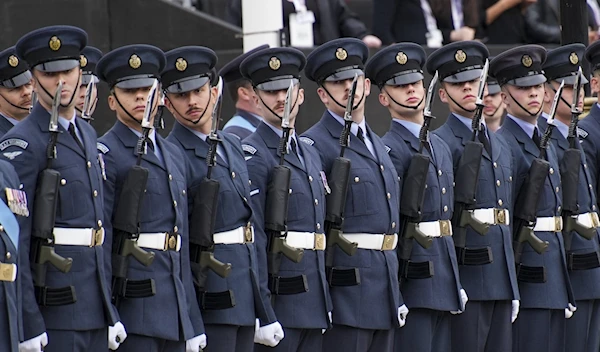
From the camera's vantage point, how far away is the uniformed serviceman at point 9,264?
689cm

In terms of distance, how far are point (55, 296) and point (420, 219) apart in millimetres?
2564

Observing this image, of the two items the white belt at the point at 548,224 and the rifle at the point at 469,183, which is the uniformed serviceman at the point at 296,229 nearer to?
the rifle at the point at 469,183

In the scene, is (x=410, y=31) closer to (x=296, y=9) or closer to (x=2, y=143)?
(x=296, y=9)

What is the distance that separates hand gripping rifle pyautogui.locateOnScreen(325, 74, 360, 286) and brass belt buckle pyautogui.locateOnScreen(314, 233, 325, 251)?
132 mm

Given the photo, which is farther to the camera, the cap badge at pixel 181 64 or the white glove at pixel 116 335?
the cap badge at pixel 181 64

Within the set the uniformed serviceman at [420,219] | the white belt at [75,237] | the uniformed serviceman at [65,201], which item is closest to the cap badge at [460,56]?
the uniformed serviceman at [420,219]

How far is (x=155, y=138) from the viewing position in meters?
8.11

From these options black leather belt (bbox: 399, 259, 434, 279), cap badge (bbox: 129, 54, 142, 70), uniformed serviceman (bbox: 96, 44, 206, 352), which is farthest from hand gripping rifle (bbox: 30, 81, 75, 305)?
black leather belt (bbox: 399, 259, 434, 279)

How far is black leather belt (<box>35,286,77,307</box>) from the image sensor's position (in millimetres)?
7414

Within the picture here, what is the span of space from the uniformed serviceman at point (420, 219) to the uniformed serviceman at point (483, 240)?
210 mm

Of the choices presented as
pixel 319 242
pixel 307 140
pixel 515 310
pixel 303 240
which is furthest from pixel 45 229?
pixel 515 310

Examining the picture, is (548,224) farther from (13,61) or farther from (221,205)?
(13,61)

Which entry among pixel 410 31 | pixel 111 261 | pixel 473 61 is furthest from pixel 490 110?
pixel 111 261

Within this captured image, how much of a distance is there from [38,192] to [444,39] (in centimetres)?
695
